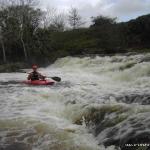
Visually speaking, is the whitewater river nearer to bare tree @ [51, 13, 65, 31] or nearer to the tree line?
the tree line

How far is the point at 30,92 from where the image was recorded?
580 inches

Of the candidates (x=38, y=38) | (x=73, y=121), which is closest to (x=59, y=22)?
(x=38, y=38)

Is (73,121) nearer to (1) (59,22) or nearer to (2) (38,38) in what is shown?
(2) (38,38)

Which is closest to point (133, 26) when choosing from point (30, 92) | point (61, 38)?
point (61, 38)

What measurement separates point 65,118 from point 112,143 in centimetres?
292

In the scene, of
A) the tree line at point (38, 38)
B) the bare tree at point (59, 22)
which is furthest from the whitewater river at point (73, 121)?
the bare tree at point (59, 22)

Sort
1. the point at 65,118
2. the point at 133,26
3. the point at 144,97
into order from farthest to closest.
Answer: the point at 133,26
the point at 144,97
the point at 65,118

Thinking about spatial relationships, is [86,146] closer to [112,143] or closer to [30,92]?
[112,143]

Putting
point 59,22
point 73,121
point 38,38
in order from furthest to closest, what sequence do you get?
1. point 59,22
2. point 38,38
3. point 73,121

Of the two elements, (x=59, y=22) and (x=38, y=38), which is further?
(x=59, y=22)

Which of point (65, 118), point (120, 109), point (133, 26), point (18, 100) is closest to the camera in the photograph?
point (120, 109)

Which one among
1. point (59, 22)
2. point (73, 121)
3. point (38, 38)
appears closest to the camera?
point (73, 121)

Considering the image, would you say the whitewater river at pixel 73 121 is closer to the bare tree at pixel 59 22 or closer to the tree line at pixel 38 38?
the tree line at pixel 38 38

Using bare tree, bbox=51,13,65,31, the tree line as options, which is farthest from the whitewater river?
bare tree, bbox=51,13,65,31
